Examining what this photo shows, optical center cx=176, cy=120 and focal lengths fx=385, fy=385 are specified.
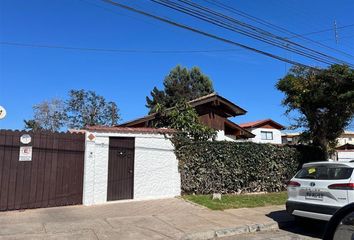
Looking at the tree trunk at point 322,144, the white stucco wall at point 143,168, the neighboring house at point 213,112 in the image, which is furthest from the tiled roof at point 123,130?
the tree trunk at point 322,144

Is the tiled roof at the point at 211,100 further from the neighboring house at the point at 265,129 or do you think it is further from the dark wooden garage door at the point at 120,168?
the neighboring house at the point at 265,129

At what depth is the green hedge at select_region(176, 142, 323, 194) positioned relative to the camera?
13914 millimetres

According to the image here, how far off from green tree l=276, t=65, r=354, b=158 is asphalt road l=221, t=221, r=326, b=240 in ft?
26.1

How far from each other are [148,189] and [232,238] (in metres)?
4.98

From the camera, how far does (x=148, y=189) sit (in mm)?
13125

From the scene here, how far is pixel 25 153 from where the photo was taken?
35.9 feet

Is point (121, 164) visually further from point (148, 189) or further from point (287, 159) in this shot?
point (287, 159)

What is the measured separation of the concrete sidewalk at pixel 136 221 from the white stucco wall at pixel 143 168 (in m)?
0.70

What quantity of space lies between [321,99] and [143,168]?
8886 mm

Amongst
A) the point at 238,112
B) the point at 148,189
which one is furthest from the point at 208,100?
the point at 148,189

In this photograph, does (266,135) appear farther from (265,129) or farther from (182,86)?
(182,86)

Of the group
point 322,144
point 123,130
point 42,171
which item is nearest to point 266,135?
point 322,144

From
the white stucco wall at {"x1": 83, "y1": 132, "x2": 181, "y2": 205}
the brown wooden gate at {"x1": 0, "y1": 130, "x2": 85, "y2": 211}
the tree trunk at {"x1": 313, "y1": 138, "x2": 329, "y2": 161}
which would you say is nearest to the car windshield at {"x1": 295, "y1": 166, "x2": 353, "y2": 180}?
the white stucco wall at {"x1": 83, "y1": 132, "x2": 181, "y2": 205}

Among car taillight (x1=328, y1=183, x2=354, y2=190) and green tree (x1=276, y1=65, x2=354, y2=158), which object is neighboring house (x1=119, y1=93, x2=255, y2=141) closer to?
green tree (x1=276, y1=65, x2=354, y2=158)
